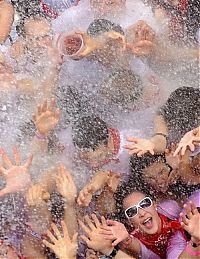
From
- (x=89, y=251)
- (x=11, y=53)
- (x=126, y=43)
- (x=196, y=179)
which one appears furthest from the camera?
(x=11, y=53)

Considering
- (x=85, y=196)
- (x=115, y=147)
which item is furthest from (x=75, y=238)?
(x=115, y=147)

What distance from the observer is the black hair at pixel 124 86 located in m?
2.25

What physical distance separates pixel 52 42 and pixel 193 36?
0.55 meters

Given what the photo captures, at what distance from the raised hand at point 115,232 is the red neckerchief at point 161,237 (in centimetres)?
11

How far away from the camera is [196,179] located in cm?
201

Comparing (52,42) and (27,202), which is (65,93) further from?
(27,202)

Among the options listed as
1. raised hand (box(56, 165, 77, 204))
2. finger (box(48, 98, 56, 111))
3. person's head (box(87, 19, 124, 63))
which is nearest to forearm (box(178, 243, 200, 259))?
raised hand (box(56, 165, 77, 204))

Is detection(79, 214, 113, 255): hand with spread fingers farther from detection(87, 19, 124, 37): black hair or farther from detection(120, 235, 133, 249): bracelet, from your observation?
detection(87, 19, 124, 37): black hair

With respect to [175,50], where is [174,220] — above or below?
below

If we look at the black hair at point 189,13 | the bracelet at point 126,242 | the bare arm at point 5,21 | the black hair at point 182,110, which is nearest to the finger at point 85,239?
the bracelet at point 126,242

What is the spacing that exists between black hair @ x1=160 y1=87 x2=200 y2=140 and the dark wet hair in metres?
0.23

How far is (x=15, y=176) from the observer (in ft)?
6.24

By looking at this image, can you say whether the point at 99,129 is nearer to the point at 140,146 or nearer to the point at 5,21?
the point at 140,146

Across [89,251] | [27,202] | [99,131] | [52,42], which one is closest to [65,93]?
[52,42]
